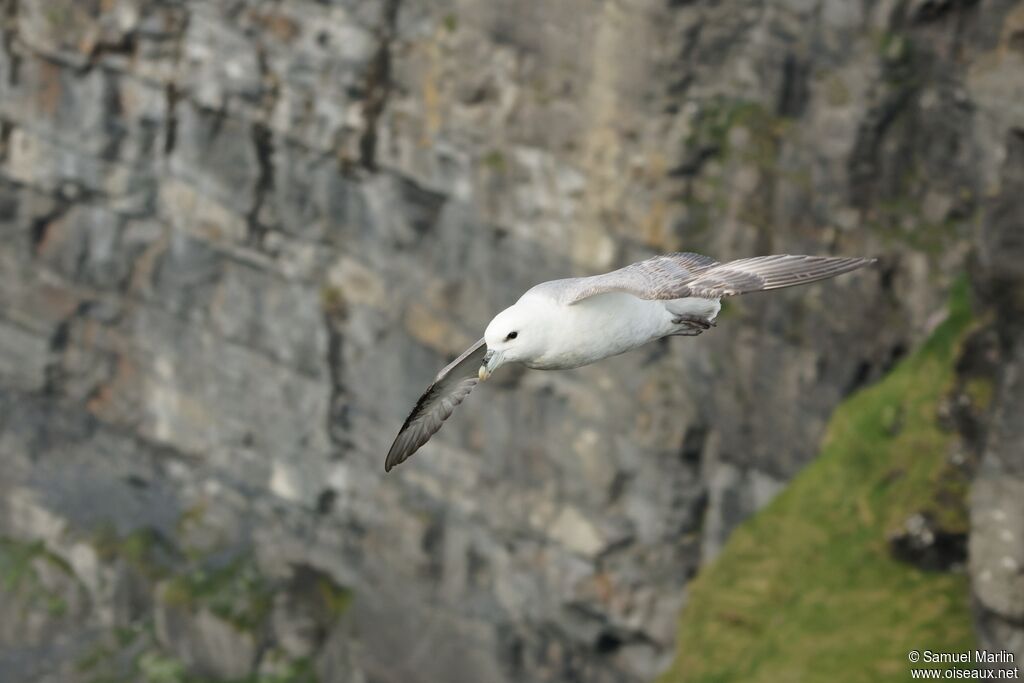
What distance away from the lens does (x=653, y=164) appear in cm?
3616

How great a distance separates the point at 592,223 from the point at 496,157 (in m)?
3.27

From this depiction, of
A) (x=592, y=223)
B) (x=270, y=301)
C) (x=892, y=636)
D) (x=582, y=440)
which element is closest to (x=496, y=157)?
(x=592, y=223)

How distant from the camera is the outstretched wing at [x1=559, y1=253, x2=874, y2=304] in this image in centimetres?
1592

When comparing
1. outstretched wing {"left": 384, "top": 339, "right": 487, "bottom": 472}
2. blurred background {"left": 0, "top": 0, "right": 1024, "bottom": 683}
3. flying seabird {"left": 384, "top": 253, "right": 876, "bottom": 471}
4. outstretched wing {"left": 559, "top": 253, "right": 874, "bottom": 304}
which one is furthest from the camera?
blurred background {"left": 0, "top": 0, "right": 1024, "bottom": 683}

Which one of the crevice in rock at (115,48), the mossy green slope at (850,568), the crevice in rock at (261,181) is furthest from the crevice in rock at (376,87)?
the mossy green slope at (850,568)

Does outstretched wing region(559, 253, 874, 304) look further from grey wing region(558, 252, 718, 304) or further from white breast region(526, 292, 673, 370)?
white breast region(526, 292, 673, 370)

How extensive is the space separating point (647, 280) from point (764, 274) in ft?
3.76

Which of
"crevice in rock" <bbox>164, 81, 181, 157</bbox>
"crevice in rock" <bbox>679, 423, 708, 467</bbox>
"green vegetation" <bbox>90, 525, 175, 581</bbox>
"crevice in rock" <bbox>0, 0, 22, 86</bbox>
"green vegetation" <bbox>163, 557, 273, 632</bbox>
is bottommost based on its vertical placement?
"green vegetation" <bbox>163, 557, 273, 632</bbox>

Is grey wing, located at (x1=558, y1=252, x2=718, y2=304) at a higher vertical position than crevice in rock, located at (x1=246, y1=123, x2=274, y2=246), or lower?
lower

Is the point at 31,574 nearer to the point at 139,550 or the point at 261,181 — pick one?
the point at 139,550

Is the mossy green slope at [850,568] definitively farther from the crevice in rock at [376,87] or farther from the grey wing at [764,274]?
the crevice in rock at [376,87]

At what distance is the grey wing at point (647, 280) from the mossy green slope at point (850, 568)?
13.3m

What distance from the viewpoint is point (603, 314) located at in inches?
624

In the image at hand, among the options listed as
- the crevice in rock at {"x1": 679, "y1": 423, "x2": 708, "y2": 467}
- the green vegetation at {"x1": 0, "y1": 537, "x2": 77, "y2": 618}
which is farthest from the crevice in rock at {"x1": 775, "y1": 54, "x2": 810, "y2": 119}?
the green vegetation at {"x1": 0, "y1": 537, "x2": 77, "y2": 618}
